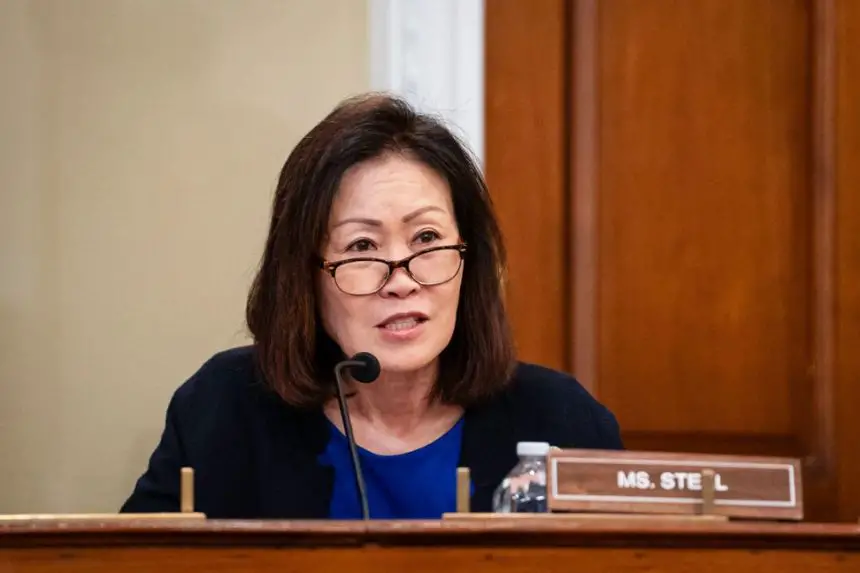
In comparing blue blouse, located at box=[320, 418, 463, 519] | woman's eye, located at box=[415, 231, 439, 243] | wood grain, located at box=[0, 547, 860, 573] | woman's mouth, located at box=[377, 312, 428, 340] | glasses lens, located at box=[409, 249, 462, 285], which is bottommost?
blue blouse, located at box=[320, 418, 463, 519]

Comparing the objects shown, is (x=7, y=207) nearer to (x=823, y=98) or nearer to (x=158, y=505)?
(x=158, y=505)

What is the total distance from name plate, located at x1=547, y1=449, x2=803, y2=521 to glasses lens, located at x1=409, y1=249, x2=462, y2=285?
54 centimetres

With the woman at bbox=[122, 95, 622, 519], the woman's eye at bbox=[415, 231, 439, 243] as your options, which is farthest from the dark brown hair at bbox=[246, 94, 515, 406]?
the woman's eye at bbox=[415, 231, 439, 243]

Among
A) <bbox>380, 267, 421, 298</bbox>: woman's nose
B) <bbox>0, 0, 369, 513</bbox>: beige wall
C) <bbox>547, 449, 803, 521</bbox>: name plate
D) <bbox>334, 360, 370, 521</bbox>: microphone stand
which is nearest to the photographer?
<bbox>547, 449, 803, 521</bbox>: name plate

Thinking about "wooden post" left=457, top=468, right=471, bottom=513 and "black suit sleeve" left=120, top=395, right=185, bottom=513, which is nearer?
"wooden post" left=457, top=468, right=471, bottom=513

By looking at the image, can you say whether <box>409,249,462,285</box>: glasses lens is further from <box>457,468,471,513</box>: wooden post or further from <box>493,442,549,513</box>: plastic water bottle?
<box>457,468,471,513</box>: wooden post

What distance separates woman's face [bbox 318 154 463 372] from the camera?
1.45 metres

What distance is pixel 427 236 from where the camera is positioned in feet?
4.89

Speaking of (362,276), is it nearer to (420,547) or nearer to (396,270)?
(396,270)

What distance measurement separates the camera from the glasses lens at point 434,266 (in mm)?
1457

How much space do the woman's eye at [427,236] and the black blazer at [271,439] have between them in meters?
0.26

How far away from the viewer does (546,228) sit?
197 centimetres

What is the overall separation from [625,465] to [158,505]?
76cm

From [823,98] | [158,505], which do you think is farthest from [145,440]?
[823,98]
